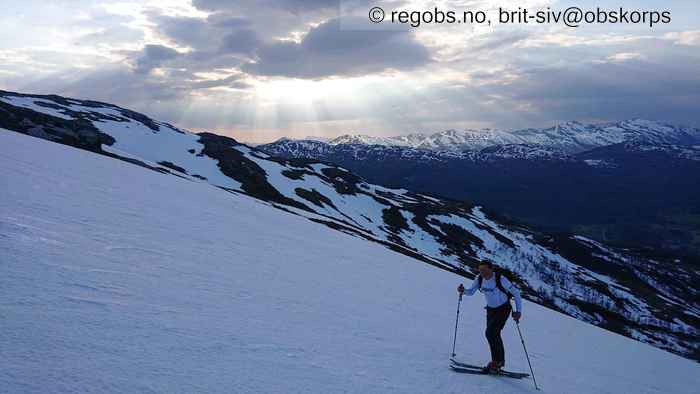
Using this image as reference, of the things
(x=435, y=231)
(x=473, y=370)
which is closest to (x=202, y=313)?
(x=473, y=370)

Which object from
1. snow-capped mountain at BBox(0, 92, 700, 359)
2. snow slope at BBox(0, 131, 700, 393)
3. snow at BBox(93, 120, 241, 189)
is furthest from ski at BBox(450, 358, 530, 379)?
snow at BBox(93, 120, 241, 189)

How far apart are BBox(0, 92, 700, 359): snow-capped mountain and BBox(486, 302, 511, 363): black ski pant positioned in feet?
206

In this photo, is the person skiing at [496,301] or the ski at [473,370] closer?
the ski at [473,370]

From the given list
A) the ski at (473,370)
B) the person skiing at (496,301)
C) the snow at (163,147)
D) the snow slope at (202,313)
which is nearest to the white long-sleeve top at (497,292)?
the person skiing at (496,301)

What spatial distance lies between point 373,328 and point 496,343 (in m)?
3.03

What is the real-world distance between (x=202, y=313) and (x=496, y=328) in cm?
688

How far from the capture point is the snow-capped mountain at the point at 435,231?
88375 millimetres

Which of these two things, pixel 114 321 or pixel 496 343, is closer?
pixel 114 321

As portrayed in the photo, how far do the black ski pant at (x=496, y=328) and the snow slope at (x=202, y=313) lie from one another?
74cm

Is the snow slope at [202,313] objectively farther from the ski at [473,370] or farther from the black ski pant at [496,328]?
the black ski pant at [496,328]

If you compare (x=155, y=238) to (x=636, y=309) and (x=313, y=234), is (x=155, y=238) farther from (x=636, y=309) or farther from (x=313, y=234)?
(x=636, y=309)

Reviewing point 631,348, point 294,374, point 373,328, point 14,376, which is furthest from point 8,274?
point 631,348

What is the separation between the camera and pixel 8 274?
733 centimetres

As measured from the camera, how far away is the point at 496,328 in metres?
10.6
